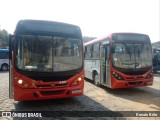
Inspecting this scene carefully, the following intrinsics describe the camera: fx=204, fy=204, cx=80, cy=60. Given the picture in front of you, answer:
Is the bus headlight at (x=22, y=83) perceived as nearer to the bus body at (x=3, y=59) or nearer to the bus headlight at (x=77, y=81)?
the bus headlight at (x=77, y=81)

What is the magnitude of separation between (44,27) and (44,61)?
125cm

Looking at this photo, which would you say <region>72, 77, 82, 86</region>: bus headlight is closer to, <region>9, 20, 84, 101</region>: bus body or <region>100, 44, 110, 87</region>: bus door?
<region>9, 20, 84, 101</region>: bus body

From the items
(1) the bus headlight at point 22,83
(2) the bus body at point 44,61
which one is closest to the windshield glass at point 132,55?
(2) the bus body at point 44,61

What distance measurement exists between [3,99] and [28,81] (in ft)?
8.09

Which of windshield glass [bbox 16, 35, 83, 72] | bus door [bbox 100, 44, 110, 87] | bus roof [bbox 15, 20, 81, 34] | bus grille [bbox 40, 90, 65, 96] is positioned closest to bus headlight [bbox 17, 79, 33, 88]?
windshield glass [bbox 16, 35, 83, 72]

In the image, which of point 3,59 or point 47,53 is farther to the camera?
point 3,59

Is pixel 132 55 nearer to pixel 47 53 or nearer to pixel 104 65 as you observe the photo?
pixel 104 65

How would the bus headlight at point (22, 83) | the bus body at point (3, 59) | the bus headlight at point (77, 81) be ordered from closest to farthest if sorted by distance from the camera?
the bus headlight at point (22, 83) < the bus headlight at point (77, 81) < the bus body at point (3, 59)

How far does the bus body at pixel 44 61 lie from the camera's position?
6777 mm

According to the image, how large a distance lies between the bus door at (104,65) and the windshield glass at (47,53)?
2.86m

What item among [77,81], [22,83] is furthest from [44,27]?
[77,81]

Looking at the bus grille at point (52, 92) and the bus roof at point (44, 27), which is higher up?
the bus roof at point (44, 27)

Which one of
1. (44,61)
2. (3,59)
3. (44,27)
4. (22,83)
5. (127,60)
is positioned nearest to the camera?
(22,83)

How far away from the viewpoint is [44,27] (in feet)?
24.0
